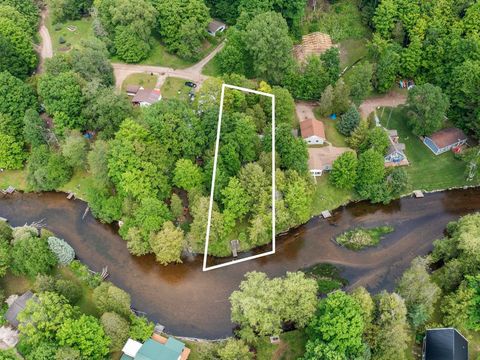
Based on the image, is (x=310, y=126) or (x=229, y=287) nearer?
(x=229, y=287)

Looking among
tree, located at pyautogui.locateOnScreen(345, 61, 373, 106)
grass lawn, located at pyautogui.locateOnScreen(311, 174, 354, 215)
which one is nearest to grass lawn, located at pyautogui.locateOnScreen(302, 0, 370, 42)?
tree, located at pyautogui.locateOnScreen(345, 61, 373, 106)

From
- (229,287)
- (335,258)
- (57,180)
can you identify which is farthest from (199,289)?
(57,180)

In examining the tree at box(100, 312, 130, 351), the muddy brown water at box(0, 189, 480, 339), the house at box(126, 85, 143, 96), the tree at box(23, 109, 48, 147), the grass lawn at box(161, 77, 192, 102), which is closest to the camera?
the tree at box(100, 312, 130, 351)

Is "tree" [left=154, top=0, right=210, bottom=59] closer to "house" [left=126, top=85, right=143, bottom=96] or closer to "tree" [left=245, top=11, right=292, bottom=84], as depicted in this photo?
"house" [left=126, top=85, right=143, bottom=96]

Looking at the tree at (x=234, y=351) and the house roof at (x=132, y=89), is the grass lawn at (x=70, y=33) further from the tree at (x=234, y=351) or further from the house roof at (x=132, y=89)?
the tree at (x=234, y=351)

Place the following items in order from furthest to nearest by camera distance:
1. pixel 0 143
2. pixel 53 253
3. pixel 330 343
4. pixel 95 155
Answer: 1. pixel 0 143
2. pixel 95 155
3. pixel 53 253
4. pixel 330 343

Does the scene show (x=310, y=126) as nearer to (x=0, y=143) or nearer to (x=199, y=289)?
(x=199, y=289)
